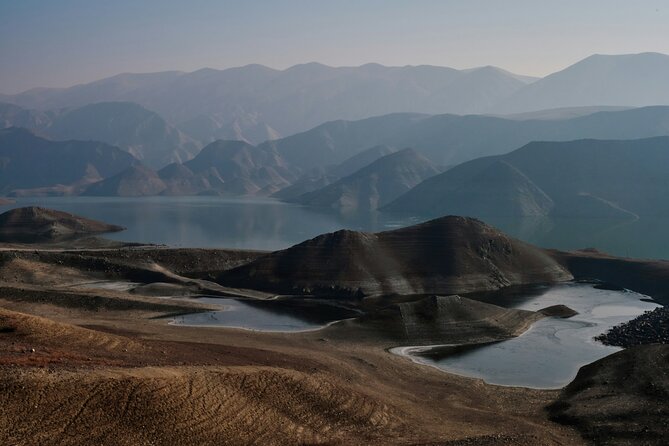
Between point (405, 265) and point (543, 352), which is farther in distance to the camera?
point (405, 265)

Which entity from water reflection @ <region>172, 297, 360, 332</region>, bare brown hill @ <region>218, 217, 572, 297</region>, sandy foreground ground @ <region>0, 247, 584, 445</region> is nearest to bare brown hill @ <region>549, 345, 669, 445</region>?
sandy foreground ground @ <region>0, 247, 584, 445</region>

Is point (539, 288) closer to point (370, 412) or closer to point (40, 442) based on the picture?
point (370, 412)

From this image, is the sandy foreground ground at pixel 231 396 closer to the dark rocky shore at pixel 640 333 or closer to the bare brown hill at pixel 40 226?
the dark rocky shore at pixel 640 333

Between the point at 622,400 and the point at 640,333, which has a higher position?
the point at 622,400

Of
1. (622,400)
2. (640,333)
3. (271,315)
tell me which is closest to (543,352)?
(640,333)

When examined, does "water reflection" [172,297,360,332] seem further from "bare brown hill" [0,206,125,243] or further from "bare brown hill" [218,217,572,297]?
"bare brown hill" [0,206,125,243]

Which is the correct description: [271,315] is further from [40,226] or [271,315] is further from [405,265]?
[40,226]
